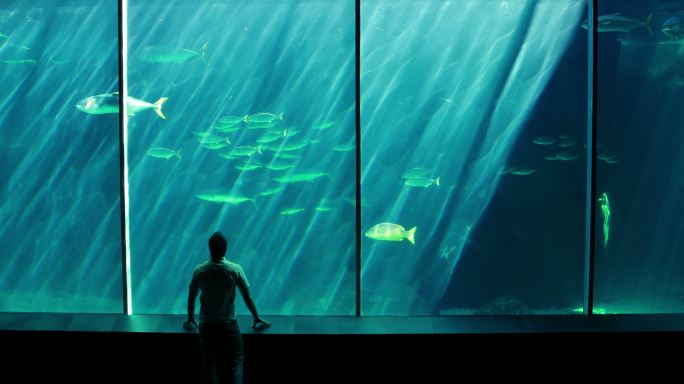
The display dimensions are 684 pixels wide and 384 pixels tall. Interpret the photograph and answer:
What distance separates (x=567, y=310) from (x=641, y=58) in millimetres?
6051

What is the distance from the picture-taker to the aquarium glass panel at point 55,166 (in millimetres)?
16861

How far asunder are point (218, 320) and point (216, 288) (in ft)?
0.58

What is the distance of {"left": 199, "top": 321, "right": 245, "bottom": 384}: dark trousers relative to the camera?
3.29m

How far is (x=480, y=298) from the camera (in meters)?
11.5

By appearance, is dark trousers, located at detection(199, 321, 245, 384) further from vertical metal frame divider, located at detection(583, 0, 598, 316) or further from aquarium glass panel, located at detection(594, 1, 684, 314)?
aquarium glass panel, located at detection(594, 1, 684, 314)

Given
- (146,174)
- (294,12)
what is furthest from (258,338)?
(146,174)

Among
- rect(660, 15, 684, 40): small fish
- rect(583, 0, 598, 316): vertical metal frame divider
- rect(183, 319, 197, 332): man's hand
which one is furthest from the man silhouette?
rect(660, 15, 684, 40): small fish

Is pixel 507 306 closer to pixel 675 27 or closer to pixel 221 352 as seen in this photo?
pixel 675 27

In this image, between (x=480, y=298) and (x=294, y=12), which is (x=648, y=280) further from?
(x=294, y=12)

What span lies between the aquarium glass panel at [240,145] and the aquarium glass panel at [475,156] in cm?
173

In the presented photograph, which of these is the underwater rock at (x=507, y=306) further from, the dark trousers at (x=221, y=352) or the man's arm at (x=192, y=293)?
the dark trousers at (x=221, y=352)

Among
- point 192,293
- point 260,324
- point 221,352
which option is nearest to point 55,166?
point 260,324

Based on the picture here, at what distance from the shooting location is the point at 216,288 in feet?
10.9

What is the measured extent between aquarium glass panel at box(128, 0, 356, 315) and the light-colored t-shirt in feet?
47.7
